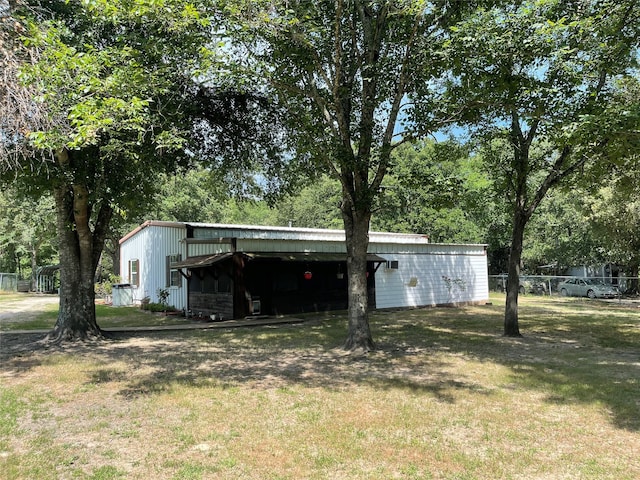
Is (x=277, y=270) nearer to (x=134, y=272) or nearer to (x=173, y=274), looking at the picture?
(x=173, y=274)

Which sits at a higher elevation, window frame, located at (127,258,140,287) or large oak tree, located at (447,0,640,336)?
large oak tree, located at (447,0,640,336)

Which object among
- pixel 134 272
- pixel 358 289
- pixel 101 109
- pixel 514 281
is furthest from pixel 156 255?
pixel 514 281

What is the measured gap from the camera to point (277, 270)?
53.7 feet

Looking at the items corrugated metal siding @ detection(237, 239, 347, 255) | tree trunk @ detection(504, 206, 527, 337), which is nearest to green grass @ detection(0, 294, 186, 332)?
corrugated metal siding @ detection(237, 239, 347, 255)

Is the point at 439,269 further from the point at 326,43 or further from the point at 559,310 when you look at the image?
the point at 326,43

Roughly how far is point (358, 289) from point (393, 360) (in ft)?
5.22

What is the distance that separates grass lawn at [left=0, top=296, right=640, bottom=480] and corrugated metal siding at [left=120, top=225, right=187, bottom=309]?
7.96 m

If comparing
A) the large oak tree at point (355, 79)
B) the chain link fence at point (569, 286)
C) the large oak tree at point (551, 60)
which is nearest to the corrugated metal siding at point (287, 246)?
the large oak tree at point (355, 79)

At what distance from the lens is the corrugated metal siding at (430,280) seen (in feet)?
64.4

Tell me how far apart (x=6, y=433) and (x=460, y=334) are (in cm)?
1018

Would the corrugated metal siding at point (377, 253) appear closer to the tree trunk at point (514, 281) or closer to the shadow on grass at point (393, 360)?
the shadow on grass at point (393, 360)

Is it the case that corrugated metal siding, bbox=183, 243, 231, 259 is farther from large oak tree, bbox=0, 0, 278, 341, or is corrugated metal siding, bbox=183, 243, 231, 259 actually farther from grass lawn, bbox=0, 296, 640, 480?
grass lawn, bbox=0, 296, 640, 480

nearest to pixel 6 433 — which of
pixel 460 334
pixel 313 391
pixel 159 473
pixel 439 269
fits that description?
pixel 159 473

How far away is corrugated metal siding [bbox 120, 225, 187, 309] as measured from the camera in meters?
18.3
